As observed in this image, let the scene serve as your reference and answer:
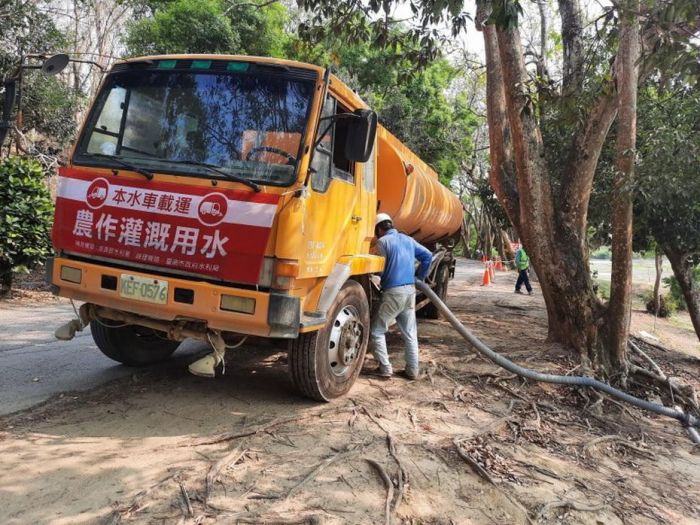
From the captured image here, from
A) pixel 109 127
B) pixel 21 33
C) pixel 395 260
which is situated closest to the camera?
pixel 109 127

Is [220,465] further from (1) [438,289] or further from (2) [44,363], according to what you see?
(1) [438,289]

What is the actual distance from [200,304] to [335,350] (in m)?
1.29

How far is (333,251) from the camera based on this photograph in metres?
4.23

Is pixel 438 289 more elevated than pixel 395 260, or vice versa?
pixel 395 260

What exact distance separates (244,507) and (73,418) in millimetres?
1819

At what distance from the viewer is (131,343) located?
5.05 meters

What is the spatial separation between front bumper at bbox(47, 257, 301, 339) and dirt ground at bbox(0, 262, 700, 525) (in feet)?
2.55

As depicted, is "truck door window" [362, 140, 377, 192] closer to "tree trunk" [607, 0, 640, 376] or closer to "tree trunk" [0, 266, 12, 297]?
"tree trunk" [607, 0, 640, 376]

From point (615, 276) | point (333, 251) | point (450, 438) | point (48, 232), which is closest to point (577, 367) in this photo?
point (615, 276)

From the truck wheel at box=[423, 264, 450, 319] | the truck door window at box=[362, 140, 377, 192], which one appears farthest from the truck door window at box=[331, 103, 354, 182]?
the truck wheel at box=[423, 264, 450, 319]

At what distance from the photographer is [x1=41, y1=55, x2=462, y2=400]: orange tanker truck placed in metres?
3.60

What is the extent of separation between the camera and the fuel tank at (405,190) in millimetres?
6086

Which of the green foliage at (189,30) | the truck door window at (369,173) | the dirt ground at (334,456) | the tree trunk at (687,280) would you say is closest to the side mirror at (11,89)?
the dirt ground at (334,456)

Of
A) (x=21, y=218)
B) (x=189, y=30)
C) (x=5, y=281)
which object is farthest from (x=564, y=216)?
(x=189, y=30)
